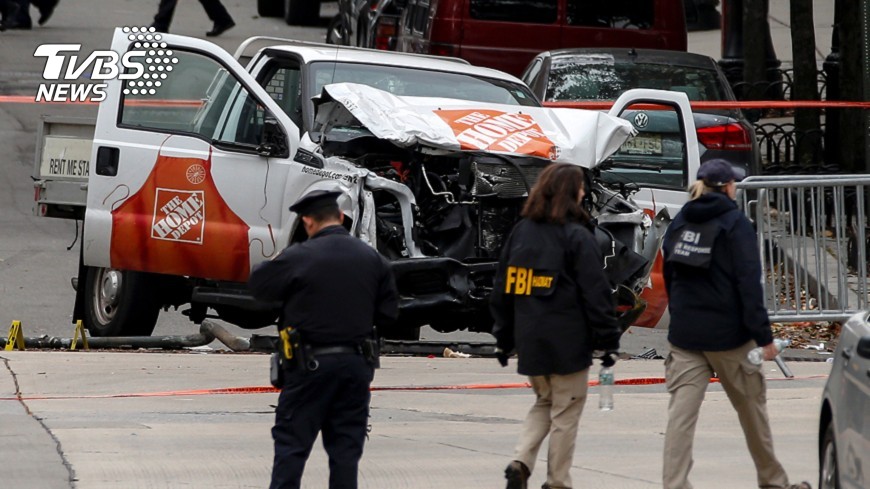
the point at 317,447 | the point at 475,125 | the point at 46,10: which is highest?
the point at 46,10

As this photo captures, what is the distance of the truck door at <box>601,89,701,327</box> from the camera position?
10.2m

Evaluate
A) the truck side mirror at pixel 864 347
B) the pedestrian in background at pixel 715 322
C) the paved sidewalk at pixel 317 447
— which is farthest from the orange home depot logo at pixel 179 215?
the truck side mirror at pixel 864 347

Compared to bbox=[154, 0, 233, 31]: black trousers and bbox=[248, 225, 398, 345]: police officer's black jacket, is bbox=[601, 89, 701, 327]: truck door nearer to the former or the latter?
bbox=[248, 225, 398, 345]: police officer's black jacket

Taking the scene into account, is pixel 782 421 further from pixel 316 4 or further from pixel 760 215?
pixel 316 4

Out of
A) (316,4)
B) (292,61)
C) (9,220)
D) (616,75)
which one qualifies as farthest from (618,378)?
(316,4)

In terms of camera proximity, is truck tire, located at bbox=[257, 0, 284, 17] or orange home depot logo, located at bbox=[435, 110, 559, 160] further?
truck tire, located at bbox=[257, 0, 284, 17]

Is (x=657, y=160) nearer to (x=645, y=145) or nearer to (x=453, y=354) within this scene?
(x=645, y=145)

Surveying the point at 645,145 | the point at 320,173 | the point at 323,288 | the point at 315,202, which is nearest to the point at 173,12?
the point at 645,145

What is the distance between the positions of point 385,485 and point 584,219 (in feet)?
5.02

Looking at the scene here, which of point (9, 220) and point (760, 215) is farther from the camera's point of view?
point (9, 220)

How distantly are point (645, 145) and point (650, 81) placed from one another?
8.34 feet

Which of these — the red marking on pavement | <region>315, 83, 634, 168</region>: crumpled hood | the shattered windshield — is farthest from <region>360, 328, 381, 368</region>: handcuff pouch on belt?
the shattered windshield

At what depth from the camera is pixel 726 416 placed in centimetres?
873

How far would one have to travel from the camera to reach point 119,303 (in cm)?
1052
